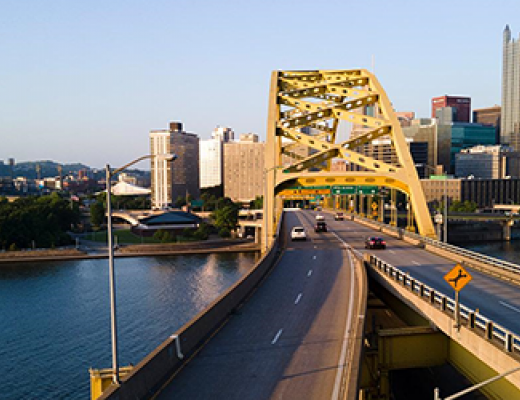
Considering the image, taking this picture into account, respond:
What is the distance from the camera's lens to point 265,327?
22.4 meters

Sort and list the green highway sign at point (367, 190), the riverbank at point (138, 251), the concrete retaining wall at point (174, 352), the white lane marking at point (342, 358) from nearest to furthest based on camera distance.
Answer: the concrete retaining wall at point (174, 352)
the white lane marking at point (342, 358)
the green highway sign at point (367, 190)
the riverbank at point (138, 251)

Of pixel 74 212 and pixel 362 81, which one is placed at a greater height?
pixel 362 81

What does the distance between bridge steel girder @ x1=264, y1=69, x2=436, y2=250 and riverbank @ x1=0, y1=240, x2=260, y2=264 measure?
173ft

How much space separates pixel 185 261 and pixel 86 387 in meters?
66.6

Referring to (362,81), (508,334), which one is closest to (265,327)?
(508,334)

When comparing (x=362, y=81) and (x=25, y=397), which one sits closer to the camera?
(x=25, y=397)

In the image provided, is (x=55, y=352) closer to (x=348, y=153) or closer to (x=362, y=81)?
(x=348, y=153)

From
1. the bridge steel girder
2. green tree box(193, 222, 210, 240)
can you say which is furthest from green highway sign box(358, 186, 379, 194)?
green tree box(193, 222, 210, 240)

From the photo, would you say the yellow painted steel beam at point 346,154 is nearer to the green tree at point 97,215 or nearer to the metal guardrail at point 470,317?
the metal guardrail at point 470,317

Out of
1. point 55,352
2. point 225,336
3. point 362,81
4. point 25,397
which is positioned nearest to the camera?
point 225,336

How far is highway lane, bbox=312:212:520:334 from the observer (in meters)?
22.5

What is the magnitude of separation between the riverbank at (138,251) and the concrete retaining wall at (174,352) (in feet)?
280

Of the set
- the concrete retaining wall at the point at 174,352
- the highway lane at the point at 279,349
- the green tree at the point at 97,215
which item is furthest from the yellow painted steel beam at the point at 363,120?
the green tree at the point at 97,215

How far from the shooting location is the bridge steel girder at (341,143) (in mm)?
48281
